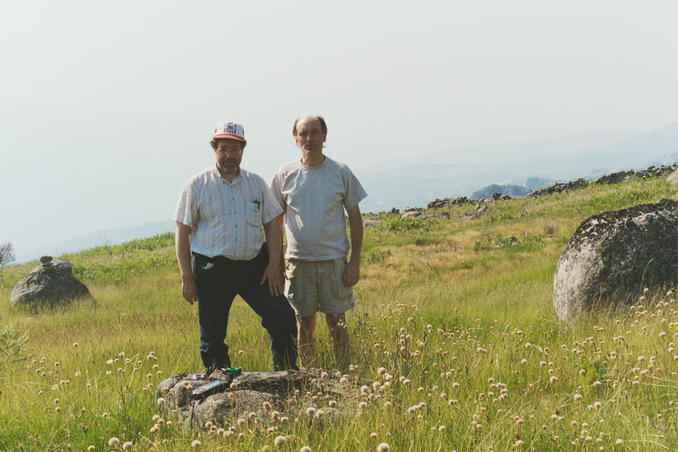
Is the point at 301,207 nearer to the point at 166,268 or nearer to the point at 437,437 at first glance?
the point at 437,437

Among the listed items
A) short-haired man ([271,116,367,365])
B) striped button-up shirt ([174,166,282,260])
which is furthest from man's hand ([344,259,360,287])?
striped button-up shirt ([174,166,282,260])

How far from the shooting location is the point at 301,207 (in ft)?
17.1

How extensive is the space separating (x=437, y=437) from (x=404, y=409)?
429 mm

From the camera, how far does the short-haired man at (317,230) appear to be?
17.0ft

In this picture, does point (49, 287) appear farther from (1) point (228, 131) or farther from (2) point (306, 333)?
(1) point (228, 131)

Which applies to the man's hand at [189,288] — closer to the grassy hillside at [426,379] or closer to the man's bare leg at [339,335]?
the grassy hillside at [426,379]

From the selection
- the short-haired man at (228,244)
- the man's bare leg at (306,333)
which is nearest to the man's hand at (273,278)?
the short-haired man at (228,244)

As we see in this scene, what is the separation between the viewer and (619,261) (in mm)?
6867

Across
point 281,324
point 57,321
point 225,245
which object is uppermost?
point 225,245

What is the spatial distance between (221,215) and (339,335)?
1.84 m

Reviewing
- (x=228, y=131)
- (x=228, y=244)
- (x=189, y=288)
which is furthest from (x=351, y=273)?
(x=228, y=131)

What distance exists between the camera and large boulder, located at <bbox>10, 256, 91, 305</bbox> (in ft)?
45.9

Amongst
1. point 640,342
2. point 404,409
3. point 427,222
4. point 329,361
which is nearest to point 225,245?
point 329,361

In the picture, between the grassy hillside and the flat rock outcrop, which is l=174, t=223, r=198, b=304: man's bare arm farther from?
the flat rock outcrop
